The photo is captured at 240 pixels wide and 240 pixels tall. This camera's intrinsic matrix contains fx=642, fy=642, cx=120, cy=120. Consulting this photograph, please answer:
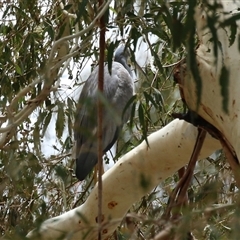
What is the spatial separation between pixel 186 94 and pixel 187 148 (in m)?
0.22

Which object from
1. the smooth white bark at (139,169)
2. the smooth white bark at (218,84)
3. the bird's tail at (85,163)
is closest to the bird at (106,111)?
the bird's tail at (85,163)

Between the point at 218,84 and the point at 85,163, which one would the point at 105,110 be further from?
the point at 218,84

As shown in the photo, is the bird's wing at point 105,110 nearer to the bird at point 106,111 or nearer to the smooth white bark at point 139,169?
the bird at point 106,111

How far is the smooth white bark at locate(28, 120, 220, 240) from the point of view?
1.44 m

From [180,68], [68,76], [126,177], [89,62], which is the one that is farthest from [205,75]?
[89,62]

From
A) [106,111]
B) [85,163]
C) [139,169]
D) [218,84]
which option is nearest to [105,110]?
[106,111]

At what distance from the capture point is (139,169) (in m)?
1.55

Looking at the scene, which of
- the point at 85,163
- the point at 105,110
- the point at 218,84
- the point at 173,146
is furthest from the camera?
the point at 85,163

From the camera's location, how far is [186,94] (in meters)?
1.26

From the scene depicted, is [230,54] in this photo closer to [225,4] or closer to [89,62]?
[225,4]

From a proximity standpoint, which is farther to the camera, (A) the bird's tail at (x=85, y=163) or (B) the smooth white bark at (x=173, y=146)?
(A) the bird's tail at (x=85, y=163)

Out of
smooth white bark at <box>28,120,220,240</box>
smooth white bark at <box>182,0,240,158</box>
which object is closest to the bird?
smooth white bark at <box>28,120,220,240</box>

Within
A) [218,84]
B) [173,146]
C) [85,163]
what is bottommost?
[85,163]

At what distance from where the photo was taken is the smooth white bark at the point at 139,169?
1.44 meters
